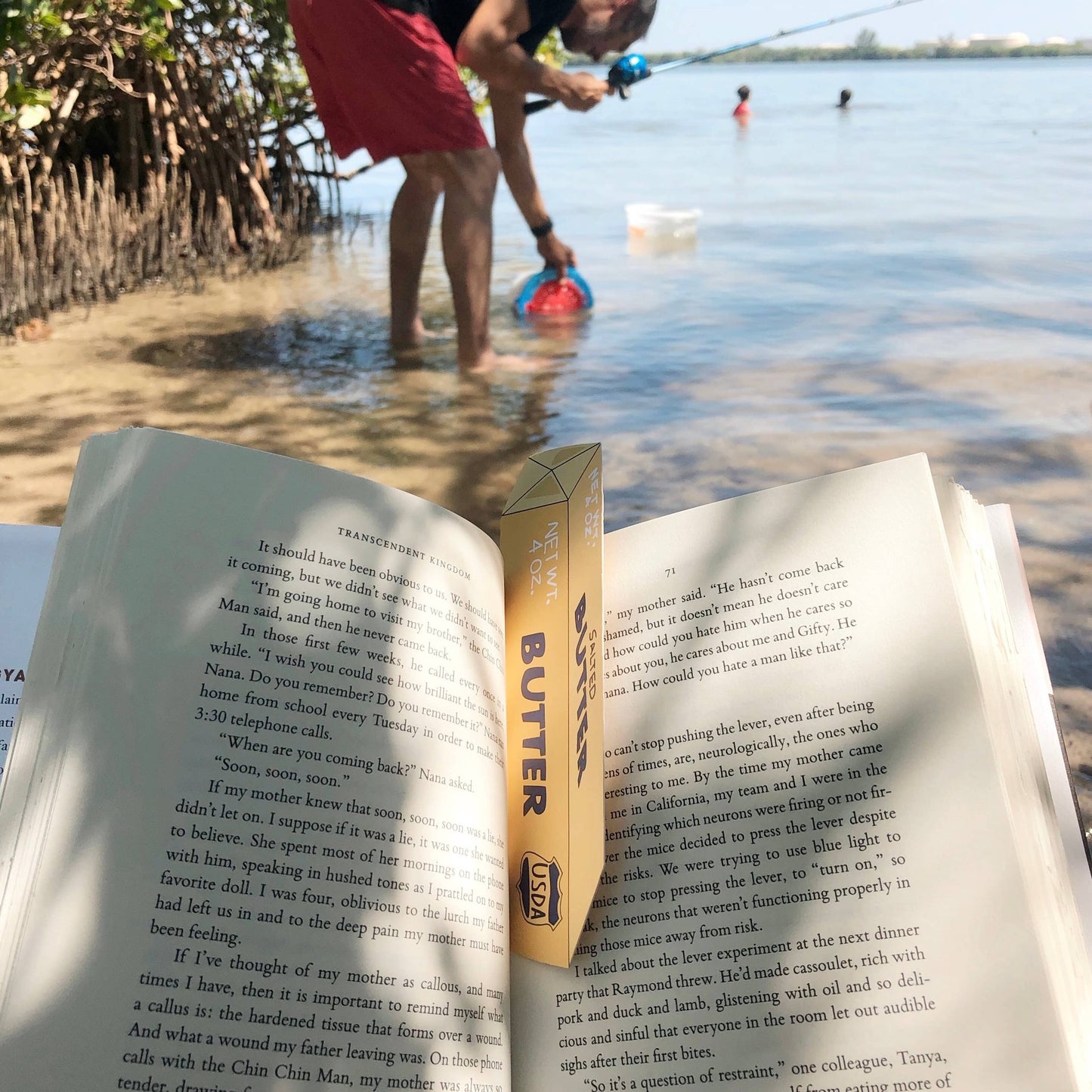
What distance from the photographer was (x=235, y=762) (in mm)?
342

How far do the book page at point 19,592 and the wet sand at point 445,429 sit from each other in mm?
A: 797

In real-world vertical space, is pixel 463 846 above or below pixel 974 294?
above

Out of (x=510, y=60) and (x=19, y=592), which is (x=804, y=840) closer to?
(x=19, y=592)

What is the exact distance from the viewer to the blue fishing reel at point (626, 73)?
9.09 feet

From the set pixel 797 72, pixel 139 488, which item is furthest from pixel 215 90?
pixel 797 72

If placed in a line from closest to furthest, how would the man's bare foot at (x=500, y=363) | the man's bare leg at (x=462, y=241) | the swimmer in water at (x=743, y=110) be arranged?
the man's bare leg at (x=462, y=241), the man's bare foot at (x=500, y=363), the swimmer in water at (x=743, y=110)

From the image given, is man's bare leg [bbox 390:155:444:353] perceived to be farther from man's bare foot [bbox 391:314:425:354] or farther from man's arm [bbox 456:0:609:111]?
man's arm [bbox 456:0:609:111]

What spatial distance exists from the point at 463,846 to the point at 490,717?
55mm

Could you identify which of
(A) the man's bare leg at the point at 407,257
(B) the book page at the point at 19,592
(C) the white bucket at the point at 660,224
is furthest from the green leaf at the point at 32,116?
(B) the book page at the point at 19,592

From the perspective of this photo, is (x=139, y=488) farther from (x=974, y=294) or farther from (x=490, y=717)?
(x=974, y=294)

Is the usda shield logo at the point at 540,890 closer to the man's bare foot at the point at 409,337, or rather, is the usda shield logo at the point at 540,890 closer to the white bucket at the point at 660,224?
the man's bare foot at the point at 409,337

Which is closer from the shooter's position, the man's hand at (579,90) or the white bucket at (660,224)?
the man's hand at (579,90)

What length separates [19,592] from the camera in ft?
1.47

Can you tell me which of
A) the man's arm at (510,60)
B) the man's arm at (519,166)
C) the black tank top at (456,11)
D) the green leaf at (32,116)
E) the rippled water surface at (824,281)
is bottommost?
the rippled water surface at (824,281)
